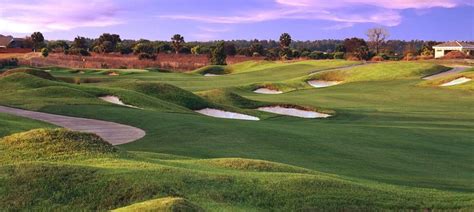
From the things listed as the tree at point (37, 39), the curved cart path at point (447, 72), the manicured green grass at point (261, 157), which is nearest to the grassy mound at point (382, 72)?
the curved cart path at point (447, 72)

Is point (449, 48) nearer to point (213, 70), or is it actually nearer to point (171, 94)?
point (213, 70)

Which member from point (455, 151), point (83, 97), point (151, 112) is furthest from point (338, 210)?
point (83, 97)

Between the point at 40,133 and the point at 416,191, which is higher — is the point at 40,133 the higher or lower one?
the higher one

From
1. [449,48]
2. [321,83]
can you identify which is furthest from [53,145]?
[449,48]

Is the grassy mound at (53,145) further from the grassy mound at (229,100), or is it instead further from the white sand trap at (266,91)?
the white sand trap at (266,91)

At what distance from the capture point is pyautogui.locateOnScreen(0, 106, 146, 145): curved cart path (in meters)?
20.4

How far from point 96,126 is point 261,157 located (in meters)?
7.93

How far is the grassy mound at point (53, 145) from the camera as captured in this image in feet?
41.0

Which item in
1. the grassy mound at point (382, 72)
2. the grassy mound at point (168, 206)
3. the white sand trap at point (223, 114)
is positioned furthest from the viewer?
the grassy mound at point (382, 72)

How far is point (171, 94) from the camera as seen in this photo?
35.0m

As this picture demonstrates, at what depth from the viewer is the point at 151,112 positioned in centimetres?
2581

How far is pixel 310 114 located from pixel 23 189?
2740cm

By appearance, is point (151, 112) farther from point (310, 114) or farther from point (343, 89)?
point (343, 89)

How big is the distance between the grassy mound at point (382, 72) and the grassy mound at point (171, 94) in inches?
1228
